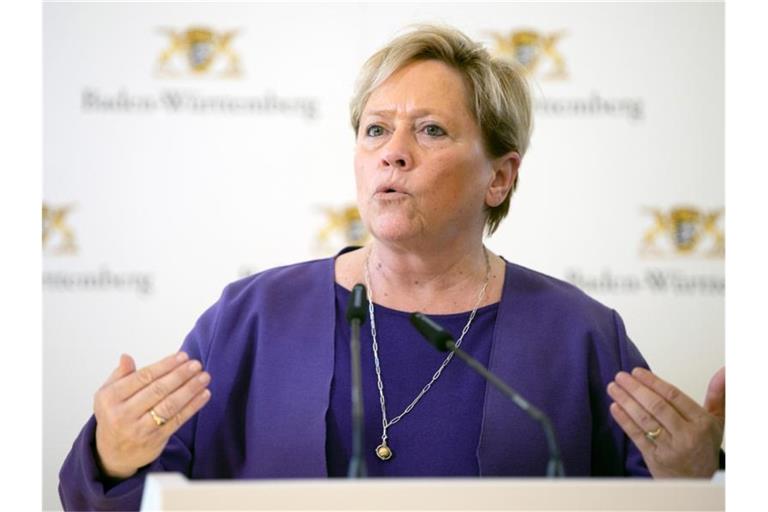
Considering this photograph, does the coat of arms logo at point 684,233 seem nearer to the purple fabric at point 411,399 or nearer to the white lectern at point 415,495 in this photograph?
the purple fabric at point 411,399

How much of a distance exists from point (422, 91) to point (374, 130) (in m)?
0.12

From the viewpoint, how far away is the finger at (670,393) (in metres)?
1.89

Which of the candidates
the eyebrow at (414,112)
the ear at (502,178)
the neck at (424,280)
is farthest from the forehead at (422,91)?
the neck at (424,280)

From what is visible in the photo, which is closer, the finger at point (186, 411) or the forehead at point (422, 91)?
the finger at point (186, 411)

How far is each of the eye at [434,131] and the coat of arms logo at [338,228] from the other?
128 centimetres

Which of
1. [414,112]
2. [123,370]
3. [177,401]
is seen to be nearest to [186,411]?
[177,401]

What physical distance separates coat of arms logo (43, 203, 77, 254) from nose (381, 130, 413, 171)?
1.58 metres

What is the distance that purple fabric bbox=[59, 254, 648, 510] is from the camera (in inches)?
81.2

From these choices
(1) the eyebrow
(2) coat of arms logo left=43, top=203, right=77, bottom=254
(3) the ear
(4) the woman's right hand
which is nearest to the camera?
(4) the woman's right hand

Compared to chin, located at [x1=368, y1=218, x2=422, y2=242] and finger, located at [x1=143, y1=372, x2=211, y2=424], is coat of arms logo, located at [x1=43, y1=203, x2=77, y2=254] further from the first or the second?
finger, located at [x1=143, y1=372, x2=211, y2=424]

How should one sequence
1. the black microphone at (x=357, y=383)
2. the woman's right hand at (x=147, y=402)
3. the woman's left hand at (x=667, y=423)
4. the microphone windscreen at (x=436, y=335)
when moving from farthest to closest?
A: 1. the woman's left hand at (x=667, y=423)
2. the woman's right hand at (x=147, y=402)
3. the microphone windscreen at (x=436, y=335)
4. the black microphone at (x=357, y=383)

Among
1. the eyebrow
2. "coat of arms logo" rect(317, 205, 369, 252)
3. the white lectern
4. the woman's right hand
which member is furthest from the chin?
"coat of arms logo" rect(317, 205, 369, 252)

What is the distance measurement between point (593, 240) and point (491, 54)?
135 centimetres

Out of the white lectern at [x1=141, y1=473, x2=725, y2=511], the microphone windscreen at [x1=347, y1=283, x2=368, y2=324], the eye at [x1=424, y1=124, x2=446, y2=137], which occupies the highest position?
the eye at [x1=424, y1=124, x2=446, y2=137]
